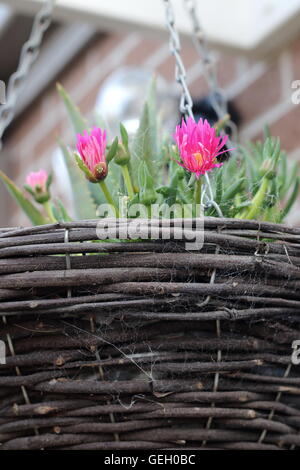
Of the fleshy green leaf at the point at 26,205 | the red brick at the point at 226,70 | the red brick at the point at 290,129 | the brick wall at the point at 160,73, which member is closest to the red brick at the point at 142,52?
the brick wall at the point at 160,73

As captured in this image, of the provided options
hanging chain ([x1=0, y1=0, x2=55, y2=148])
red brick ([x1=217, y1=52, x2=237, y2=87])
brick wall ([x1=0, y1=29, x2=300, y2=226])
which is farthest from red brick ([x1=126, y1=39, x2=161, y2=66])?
hanging chain ([x1=0, y1=0, x2=55, y2=148])

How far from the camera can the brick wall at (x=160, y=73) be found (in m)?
1.37

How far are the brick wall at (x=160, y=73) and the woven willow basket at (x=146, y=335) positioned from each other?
37 centimetres

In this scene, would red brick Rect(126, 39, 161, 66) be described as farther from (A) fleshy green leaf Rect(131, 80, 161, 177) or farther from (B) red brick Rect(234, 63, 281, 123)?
(A) fleshy green leaf Rect(131, 80, 161, 177)

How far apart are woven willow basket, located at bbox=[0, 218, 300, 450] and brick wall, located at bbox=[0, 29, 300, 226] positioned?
369 mm

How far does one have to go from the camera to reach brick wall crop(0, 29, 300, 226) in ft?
4.49

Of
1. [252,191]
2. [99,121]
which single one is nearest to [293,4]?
[99,121]

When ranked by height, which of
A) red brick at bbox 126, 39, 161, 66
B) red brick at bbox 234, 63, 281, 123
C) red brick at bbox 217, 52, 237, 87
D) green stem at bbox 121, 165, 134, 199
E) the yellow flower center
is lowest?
the yellow flower center

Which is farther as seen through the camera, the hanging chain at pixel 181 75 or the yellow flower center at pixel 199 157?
the hanging chain at pixel 181 75

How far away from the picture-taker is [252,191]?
2.17 feet

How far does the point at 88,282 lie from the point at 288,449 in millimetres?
220

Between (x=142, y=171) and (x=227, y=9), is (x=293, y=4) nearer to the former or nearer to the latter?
(x=227, y=9)

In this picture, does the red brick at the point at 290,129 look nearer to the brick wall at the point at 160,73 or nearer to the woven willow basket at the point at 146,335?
the brick wall at the point at 160,73

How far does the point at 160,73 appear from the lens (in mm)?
1812
